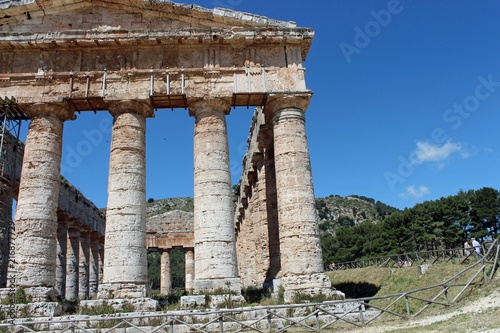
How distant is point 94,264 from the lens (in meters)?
35.6

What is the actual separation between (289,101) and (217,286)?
26.6 ft

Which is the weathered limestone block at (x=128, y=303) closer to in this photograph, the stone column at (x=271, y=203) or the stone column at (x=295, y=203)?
the stone column at (x=295, y=203)

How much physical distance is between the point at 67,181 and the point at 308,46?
59.1ft

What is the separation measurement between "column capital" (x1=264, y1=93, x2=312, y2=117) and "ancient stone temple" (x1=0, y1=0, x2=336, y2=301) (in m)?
0.05

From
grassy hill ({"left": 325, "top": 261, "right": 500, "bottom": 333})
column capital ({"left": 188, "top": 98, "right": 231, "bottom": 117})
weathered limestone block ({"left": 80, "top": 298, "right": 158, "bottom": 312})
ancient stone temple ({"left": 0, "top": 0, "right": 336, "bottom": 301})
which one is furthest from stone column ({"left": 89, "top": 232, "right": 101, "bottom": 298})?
grassy hill ({"left": 325, "top": 261, "right": 500, "bottom": 333})

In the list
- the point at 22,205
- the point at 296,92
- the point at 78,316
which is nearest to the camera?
the point at 78,316

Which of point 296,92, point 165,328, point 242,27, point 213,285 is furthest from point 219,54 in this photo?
point 165,328

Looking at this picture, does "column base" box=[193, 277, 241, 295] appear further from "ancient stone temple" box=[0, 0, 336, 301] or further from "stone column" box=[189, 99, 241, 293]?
"ancient stone temple" box=[0, 0, 336, 301]

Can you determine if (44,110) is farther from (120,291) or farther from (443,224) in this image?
(443,224)

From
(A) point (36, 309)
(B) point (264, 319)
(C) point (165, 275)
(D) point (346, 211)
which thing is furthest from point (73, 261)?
(D) point (346, 211)

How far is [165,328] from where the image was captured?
1303 cm

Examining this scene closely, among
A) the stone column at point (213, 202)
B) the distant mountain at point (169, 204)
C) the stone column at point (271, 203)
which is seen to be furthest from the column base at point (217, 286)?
the distant mountain at point (169, 204)

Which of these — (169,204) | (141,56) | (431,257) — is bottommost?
(431,257)

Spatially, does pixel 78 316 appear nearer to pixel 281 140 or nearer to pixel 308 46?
pixel 281 140
